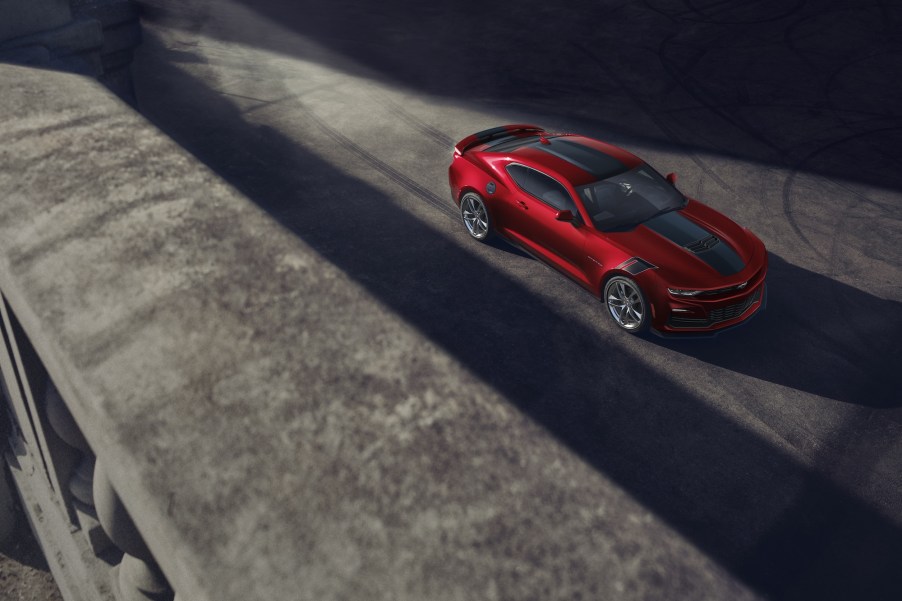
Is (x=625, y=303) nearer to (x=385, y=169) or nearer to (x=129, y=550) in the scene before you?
(x=385, y=169)

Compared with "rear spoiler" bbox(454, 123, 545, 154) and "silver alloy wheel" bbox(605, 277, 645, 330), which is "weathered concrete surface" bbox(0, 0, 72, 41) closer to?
"rear spoiler" bbox(454, 123, 545, 154)

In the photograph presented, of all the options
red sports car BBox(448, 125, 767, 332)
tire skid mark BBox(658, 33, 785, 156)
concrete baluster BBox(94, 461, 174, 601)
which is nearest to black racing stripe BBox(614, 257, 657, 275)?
red sports car BBox(448, 125, 767, 332)

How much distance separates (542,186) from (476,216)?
1.18 metres

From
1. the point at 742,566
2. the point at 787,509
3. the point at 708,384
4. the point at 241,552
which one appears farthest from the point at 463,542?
the point at 708,384

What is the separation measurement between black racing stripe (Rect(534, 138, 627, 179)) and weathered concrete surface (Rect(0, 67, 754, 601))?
16.9ft

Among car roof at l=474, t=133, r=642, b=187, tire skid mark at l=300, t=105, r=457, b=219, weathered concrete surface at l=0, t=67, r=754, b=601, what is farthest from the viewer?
tire skid mark at l=300, t=105, r=457, b=219

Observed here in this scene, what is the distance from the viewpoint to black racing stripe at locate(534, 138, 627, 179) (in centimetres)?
801

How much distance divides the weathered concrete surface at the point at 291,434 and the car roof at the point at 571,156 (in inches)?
196

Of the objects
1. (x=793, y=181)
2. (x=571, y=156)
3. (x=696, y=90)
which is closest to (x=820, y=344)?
(x=571, y=156)

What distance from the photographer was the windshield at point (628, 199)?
299 inches

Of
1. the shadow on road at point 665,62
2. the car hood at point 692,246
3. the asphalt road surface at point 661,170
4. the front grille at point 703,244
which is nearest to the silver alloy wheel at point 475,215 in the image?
the asphalt road surface at point 661,170

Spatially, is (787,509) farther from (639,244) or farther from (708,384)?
(639,244)

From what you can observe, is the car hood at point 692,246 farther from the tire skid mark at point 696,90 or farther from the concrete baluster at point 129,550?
the concrete baluster at point 129,550

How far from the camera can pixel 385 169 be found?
10.8 meters
